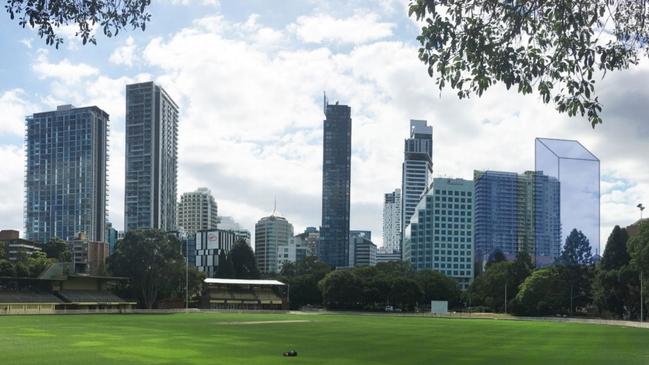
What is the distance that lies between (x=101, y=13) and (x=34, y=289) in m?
91.9

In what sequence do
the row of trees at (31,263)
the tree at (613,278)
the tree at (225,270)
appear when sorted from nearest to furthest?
the tree at (613,278) < the row of trees at (31,263) < the tree at (225,270)

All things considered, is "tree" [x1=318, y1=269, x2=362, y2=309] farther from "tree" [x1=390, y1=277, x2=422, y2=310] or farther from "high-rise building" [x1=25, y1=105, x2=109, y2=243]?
"high-rise building" [x1=25, y1=105, x2=109, y2=243]

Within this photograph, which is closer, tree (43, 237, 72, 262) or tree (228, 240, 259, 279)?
tree (228, 240, 259, 279)

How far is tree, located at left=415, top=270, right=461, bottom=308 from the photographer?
12194cm

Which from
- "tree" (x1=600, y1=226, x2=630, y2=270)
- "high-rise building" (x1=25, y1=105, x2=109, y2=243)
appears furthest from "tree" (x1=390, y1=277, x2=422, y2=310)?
"high-rise building" (x1=25, y1=105, x2=109, y2=243)

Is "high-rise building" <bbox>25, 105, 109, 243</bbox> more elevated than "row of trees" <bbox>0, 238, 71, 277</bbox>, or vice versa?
"high-rise building" <bbox>25, 105, 109, 243</bbox>

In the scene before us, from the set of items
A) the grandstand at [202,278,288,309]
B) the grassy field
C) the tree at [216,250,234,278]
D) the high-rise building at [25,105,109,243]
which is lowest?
the grandstand at [202,278,288,309]

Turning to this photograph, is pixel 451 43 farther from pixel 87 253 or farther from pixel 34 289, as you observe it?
pixel 87 253

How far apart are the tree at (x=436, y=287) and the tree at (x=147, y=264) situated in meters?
41.7

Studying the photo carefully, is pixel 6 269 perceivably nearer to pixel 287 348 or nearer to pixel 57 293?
pixel 57 293

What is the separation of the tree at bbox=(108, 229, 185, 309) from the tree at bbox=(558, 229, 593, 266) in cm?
6144

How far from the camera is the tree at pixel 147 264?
107 meters

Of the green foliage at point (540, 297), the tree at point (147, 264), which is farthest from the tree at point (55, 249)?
the green foliage at point (540, 297)

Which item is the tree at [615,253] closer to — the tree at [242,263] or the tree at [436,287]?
the tree at [436,287]
